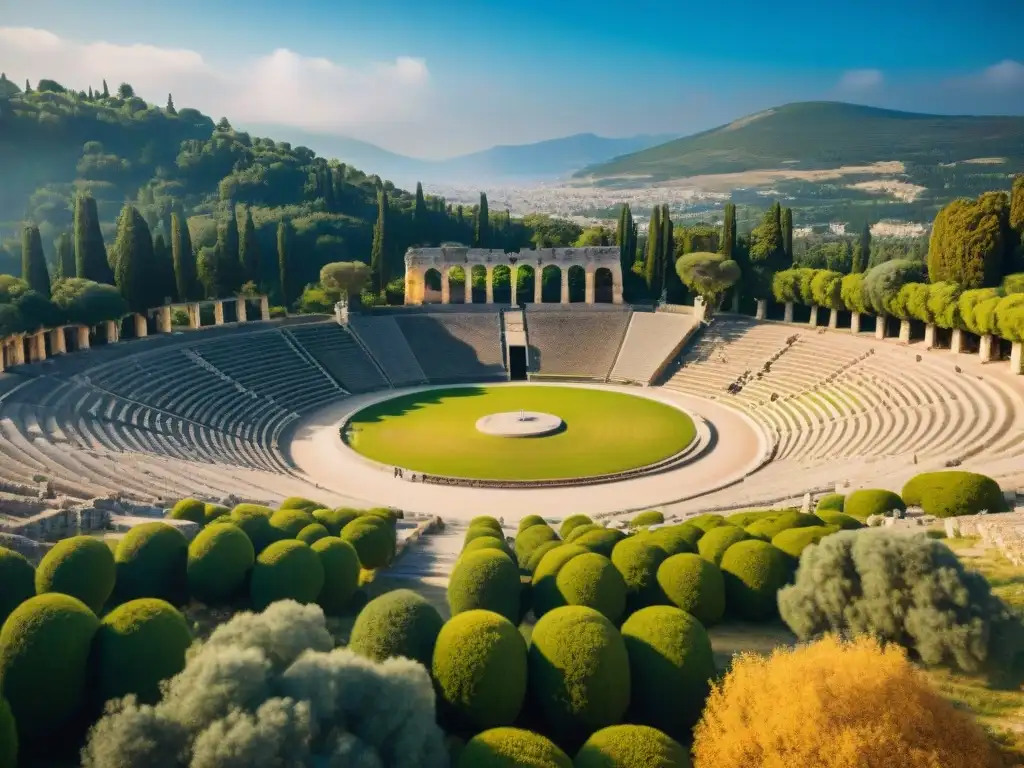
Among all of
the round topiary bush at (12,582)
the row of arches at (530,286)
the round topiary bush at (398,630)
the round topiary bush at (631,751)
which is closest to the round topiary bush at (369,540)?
the round topiary bush at (398,630)

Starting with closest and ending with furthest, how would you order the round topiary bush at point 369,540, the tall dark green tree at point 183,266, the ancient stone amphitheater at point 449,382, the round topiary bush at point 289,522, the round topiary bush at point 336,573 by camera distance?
the round topiary bush at point 336,573, the round topiary bush at point 289,522, the round topiary bush at point 369,540, the ancient stone amphitheater at point 449,382, the tall dark green tree at point 183,266

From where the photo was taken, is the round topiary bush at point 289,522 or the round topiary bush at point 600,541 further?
the round topiary bush at point 289,522

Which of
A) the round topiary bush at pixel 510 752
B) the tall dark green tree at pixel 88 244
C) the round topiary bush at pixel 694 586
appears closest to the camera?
the round topiary bush at pixel 510 752

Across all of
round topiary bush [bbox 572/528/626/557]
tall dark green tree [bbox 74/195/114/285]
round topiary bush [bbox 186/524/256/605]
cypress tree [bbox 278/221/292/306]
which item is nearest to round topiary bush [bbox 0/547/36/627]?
round topiary bush [bbox 186/524/256/605]

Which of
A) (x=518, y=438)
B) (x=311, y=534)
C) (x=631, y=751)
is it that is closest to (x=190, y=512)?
(x=311, y=534)

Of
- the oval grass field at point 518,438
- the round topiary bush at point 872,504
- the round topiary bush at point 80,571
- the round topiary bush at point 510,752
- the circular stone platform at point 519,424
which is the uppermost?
the round topiary bush at point 80,571

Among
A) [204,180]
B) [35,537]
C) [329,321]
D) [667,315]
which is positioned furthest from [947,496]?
[204,180]

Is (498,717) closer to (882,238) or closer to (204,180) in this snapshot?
(204,180)

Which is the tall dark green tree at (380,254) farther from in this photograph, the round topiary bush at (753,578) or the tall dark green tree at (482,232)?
the round topiary bush at (753,578)
